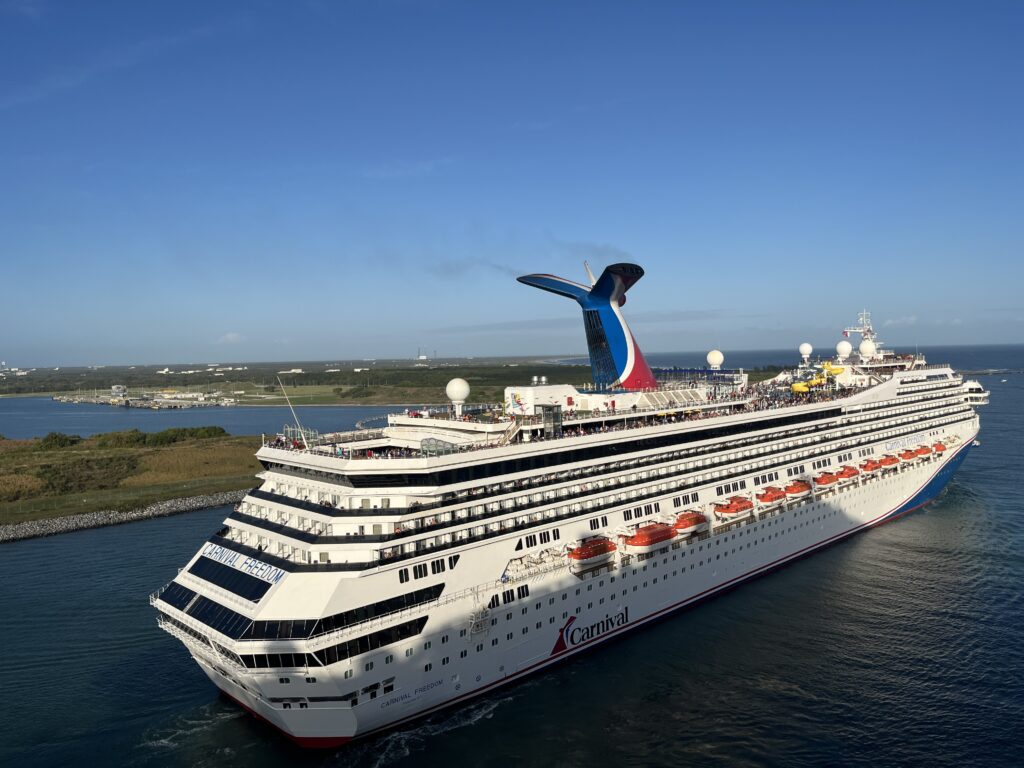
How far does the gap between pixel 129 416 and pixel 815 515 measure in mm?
156264

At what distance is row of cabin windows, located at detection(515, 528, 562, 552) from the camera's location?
25505 millimetres

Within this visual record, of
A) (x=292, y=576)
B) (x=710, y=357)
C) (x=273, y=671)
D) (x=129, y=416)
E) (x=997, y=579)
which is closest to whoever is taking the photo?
(x=273, y=671)

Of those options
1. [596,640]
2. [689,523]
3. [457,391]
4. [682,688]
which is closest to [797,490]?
[689,523]

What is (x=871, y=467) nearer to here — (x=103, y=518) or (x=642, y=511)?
(x=642, y=511)

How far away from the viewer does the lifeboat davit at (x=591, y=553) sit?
26141 mm

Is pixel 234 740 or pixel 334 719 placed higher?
pixel 334 719

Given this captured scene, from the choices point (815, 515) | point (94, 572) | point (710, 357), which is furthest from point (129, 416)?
point (815, 515)

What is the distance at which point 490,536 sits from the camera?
24.7 meters

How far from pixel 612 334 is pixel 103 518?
4463cm

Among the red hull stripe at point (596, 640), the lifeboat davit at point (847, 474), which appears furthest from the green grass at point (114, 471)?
the lifeboat davit at point (847, 474)

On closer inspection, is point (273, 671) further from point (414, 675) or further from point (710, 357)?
point (710, 357)

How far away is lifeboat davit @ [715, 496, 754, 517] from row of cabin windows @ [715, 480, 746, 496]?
695mm

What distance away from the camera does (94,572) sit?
39.2m

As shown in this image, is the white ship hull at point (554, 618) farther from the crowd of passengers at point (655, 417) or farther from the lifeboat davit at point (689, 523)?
the crowd of passengers at point (655, 417)
